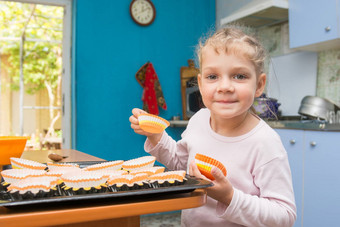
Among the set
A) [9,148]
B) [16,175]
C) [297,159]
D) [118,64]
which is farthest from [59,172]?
[118,64]

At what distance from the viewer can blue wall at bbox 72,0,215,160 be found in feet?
11.2

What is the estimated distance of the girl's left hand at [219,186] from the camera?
642mm

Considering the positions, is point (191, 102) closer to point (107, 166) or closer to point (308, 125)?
point (308, 125)

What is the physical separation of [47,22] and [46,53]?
0.68m

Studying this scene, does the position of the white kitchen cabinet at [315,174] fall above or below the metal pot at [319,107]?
below

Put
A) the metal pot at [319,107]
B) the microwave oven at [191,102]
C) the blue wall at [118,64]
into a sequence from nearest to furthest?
the metal pot at [319,107]
the blue wall at [118,64]
the microwave oven at [191,102]

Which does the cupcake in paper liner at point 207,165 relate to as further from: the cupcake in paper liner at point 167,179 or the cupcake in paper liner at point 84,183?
the cupcake in paper liner at point 84,183

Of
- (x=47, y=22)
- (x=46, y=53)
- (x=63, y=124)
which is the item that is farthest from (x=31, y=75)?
(x=63, y=124)

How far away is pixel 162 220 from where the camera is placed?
3.29 metres

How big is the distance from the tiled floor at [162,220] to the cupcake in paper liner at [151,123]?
2.42 metres

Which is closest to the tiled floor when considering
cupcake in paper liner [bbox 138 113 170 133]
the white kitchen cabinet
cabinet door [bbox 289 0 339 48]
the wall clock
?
the white kitchen cabinet

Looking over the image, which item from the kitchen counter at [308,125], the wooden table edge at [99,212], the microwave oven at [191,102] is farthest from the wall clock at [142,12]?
the wooden table edge at [99,212]

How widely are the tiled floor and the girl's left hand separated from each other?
2.55 m

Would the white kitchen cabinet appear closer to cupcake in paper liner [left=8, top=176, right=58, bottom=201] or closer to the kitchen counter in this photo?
the kitchen counter
